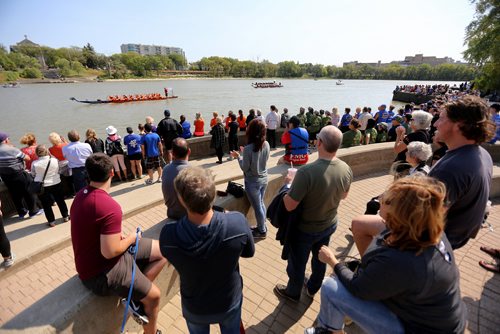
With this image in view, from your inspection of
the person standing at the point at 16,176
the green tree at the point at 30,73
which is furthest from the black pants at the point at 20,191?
the green tree at the point at 30,73

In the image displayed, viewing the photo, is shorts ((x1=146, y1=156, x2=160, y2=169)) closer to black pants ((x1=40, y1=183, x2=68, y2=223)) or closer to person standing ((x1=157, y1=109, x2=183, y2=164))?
person standing ((x1=157, y1=109, x2=183, y2=164))

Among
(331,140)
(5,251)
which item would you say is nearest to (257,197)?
(331,140)

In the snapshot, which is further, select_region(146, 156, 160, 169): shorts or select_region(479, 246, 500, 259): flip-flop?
select_region(146, 156, 160, 169): shorts

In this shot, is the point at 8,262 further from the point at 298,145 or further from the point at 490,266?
the point at 490,266

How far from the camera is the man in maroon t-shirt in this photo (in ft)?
6.74

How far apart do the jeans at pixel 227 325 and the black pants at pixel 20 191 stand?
5165mm

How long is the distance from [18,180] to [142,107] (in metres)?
30.3

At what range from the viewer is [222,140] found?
873 centimetres

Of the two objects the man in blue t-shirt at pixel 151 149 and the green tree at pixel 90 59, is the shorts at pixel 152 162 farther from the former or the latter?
the green tree at pixel 90 59

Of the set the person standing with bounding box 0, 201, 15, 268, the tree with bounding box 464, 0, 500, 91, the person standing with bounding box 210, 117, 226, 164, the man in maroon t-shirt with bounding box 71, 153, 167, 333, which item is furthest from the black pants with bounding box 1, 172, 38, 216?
the tree with bounding box 464, 0, 500, 91

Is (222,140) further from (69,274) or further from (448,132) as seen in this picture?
(448,132)

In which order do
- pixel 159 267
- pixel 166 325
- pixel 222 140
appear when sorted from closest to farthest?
pixel 159 267
pixel 166 325
pixel 222 140

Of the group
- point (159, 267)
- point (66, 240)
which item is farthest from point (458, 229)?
point (66, 240)

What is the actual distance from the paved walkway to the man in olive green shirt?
0.30 meters
